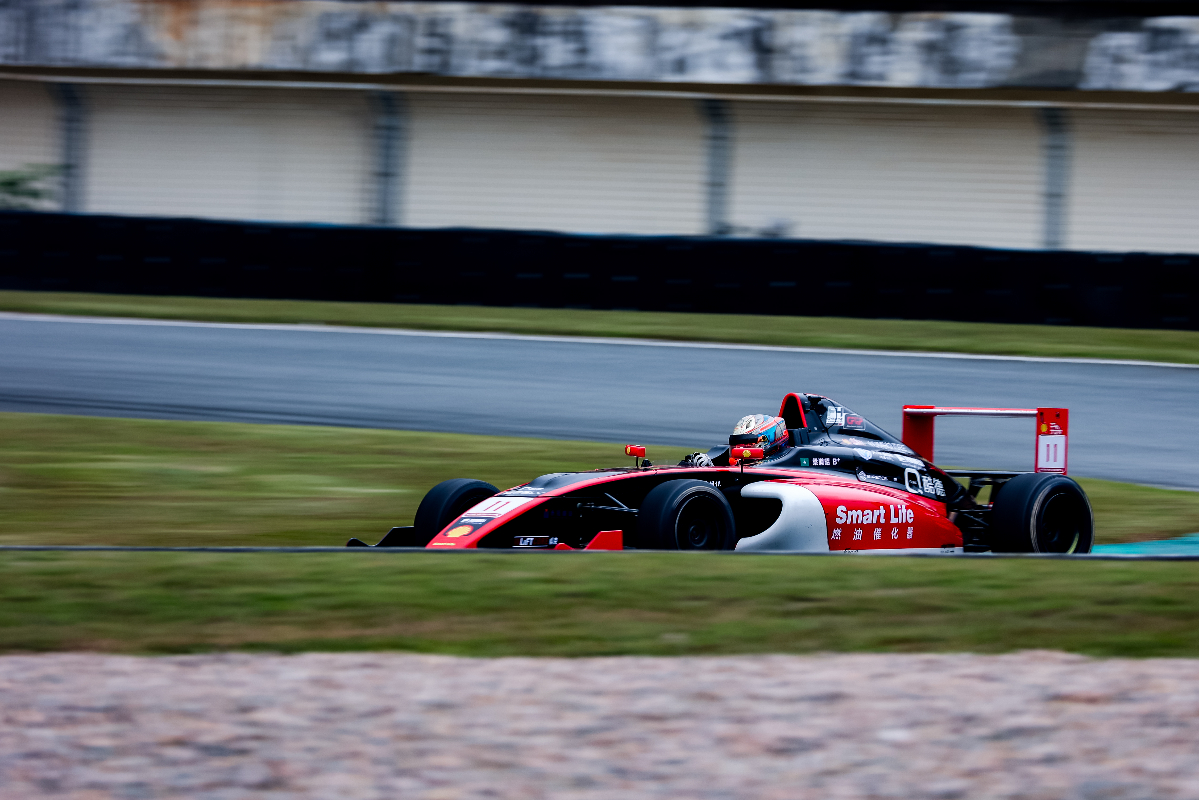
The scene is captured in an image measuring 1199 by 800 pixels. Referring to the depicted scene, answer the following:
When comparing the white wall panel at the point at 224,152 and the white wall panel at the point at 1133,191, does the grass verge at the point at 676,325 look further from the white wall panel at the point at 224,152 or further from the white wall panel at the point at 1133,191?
the white wall panel at the point at 1133,191

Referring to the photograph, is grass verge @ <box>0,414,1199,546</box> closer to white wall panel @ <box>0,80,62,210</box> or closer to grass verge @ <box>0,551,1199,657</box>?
grass verge @ <box>0,551,1199,657</box>

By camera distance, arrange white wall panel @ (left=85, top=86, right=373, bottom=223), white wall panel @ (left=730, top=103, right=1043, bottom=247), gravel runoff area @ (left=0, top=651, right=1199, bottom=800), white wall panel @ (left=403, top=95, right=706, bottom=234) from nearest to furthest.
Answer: gravel runoff area @ (left=0, top=651, right=1199, bottom=800)
white wall panel @ (left=730, top=103, right=1043, bottom=247)
white wall panel @ (left=403, top=95, right=706, bottom=234)
white wall panel @ (left=85, top=86, right=373, bottom=223)

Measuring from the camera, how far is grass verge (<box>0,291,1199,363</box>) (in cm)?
1698

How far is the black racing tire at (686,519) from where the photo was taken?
7398 mm

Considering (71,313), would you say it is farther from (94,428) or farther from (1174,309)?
(1174,309)

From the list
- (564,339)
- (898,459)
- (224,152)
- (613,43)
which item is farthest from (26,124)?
Answer: (898,459)

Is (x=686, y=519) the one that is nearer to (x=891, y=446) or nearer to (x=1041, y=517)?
(x=891, y=446)

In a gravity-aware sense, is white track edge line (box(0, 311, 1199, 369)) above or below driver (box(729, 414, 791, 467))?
above

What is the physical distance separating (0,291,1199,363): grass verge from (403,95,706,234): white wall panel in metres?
5.55

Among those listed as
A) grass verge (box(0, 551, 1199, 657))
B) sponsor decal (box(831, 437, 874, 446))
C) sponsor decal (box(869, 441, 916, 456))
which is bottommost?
grass verge (box(0, 551, 1199, 657))

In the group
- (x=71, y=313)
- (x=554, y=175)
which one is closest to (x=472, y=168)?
(x=554, y=175)

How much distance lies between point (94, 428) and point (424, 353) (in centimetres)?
471

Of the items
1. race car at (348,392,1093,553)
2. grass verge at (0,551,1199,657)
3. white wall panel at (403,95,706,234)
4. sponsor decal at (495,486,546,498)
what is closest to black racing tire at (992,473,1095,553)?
race car at (348,392,1093,553)

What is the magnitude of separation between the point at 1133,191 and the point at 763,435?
53.2 ft
